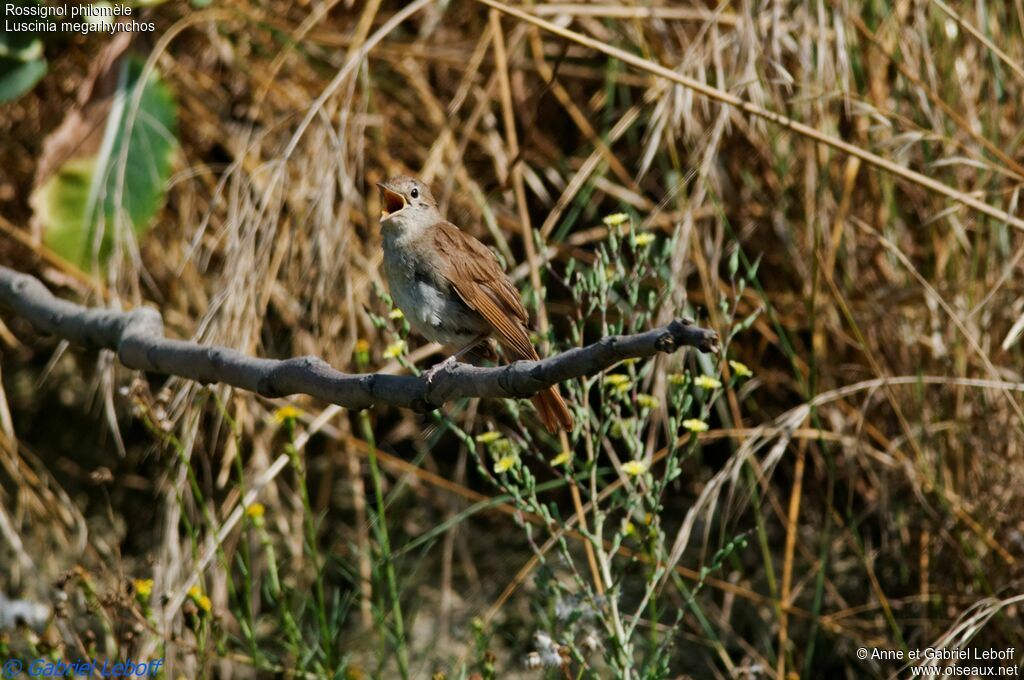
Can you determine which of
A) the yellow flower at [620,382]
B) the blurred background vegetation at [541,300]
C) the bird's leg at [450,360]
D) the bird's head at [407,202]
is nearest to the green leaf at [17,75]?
the blurred background vegetation at [541,300]

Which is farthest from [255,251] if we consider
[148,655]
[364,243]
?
[148,655]

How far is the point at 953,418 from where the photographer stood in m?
3.36

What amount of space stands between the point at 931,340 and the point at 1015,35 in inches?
40.6

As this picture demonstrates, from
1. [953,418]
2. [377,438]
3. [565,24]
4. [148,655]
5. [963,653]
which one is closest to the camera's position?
[963,653]

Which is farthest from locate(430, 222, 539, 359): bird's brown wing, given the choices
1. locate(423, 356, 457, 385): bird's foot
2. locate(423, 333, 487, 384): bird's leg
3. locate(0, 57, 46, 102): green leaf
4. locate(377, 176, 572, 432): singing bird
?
locate(0, 57, 46, 102): green leaf

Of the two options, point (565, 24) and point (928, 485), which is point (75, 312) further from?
point (928, 485)

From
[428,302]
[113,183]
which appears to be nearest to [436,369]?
[428,302]

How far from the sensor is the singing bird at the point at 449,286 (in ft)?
9.39

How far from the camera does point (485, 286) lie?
2889 millimetres

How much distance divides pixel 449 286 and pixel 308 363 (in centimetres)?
68

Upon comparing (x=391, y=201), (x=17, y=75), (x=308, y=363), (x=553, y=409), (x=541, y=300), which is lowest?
(x=553, y=409)

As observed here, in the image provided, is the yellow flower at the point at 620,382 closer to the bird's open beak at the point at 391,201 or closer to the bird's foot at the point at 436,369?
the bird's foot at the point at 436,369

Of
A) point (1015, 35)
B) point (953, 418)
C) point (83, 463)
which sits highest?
point (1015, 35)

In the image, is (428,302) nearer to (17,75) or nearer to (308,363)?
(308,363)
